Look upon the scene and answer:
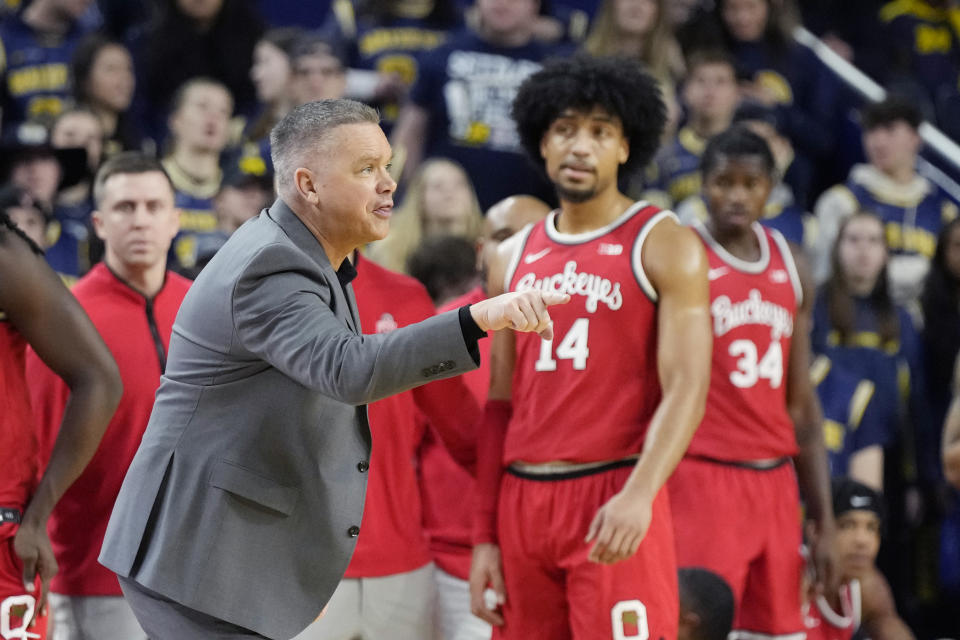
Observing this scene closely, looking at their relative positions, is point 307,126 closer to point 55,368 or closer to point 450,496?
point 55,368

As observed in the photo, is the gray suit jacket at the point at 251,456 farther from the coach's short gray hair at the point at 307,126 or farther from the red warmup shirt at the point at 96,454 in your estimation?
the red warmup shirt at the point at 96,454

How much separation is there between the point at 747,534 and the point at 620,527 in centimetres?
134

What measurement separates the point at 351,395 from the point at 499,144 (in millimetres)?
5184

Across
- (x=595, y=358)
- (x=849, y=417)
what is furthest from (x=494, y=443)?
(x=849, y=417)

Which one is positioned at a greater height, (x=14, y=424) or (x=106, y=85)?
(x=106, y=85)

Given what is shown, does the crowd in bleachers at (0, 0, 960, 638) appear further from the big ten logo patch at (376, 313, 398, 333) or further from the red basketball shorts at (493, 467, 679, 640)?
the red basketball shorts at (493, 467, 679, 640)

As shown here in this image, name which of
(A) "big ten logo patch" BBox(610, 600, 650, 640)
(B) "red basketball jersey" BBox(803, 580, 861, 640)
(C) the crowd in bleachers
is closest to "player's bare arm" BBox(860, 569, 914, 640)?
(B) "red basketball jersey" BBox(803, 580, 861, 640)

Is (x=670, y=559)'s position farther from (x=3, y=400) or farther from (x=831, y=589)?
(x=3, y=400)

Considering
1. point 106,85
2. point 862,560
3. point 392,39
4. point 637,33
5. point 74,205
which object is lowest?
point 862,560

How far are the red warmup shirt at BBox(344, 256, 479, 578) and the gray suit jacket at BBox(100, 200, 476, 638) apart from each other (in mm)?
1251

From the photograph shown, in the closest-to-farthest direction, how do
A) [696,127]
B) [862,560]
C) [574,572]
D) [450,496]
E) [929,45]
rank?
1. [574,572]
2. [450,496]
3. [862,560]
4. [696,127]
5. [929,45]

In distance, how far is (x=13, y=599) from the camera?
366cm

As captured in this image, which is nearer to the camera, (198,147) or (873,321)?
(873,321)

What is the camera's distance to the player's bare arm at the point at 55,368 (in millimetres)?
3682
